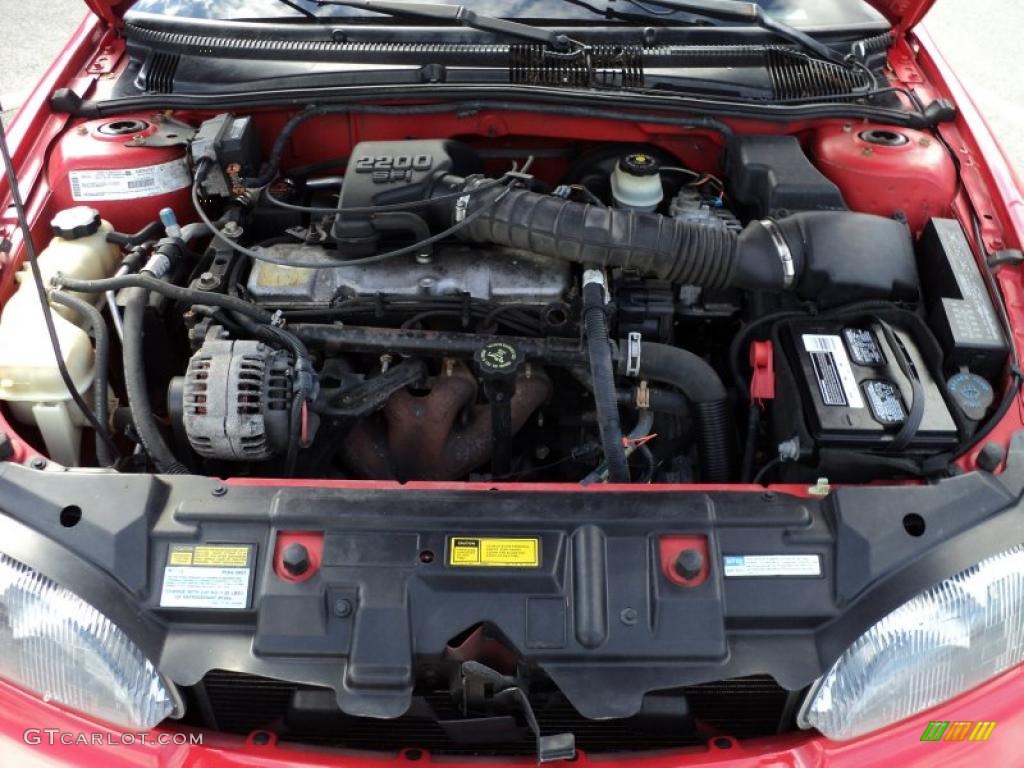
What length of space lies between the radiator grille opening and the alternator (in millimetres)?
395

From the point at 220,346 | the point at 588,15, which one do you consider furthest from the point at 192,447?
the point at 588,15

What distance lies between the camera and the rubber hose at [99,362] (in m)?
1.66

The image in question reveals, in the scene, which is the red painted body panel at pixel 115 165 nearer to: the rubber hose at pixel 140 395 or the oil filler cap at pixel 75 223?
the oil filler cap at pixel 75 223

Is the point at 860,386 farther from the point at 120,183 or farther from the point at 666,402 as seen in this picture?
the point at 120,183

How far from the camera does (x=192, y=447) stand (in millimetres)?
1669

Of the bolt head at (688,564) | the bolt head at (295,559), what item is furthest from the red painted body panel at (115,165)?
the bolt head at (688,564)

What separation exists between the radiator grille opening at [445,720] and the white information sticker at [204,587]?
0.51ft

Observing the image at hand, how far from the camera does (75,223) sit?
1.92 metres

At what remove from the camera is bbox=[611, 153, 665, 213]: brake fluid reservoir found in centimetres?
194

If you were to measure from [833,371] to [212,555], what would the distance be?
3.69 feet

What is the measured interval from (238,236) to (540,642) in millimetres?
1102

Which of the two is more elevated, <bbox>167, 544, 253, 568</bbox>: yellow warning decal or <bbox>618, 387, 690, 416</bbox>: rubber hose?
<bbox>618, 387, 690, 416</bbox>: rubber hose

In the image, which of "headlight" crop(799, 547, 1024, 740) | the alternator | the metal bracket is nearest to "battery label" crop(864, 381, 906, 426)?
"headlight" crop(799, 547, 1024, 740)

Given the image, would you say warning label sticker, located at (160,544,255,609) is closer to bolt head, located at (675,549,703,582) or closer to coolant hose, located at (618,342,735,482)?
bolt head, located at (675,549,703,582)
